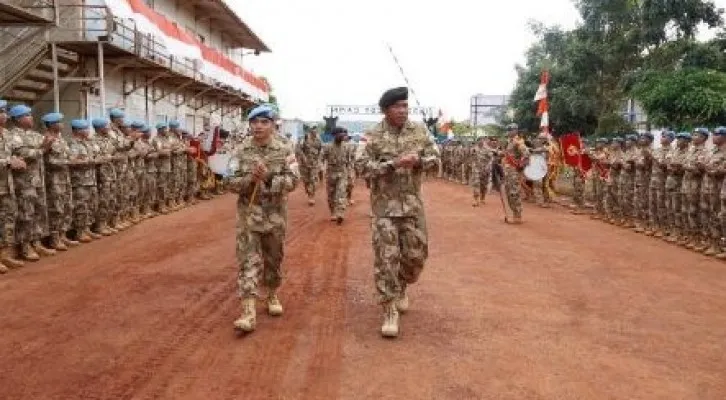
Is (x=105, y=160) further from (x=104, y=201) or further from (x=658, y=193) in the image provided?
(x=658, y=193)

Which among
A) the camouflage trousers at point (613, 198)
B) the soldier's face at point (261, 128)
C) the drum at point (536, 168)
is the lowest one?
the camouflage trousers at point (613, 198)

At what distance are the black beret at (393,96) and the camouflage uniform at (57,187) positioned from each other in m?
6.05

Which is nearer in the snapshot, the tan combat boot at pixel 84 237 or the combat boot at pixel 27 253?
the combat boot at pixel 27 253

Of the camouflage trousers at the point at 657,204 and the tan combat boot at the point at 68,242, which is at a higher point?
the camouflage trousers at the point at 657,204

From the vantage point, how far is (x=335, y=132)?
50.9 ft

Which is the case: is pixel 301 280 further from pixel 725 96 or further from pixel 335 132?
pixel 725 96

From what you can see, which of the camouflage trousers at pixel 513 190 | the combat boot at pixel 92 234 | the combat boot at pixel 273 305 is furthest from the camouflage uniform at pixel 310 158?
the combat boot at pixel 273 305

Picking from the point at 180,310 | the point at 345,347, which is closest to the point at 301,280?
the point at 180,310

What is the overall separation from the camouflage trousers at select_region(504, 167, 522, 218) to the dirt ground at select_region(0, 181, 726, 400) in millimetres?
3988

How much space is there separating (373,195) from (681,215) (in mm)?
7963

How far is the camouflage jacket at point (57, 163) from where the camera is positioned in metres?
9.98

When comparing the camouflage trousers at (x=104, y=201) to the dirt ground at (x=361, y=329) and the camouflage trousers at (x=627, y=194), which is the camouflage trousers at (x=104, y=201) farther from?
the camouflage trousers at (x=627, y=194)

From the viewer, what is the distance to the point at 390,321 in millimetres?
5824

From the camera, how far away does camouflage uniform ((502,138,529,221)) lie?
566 inches
